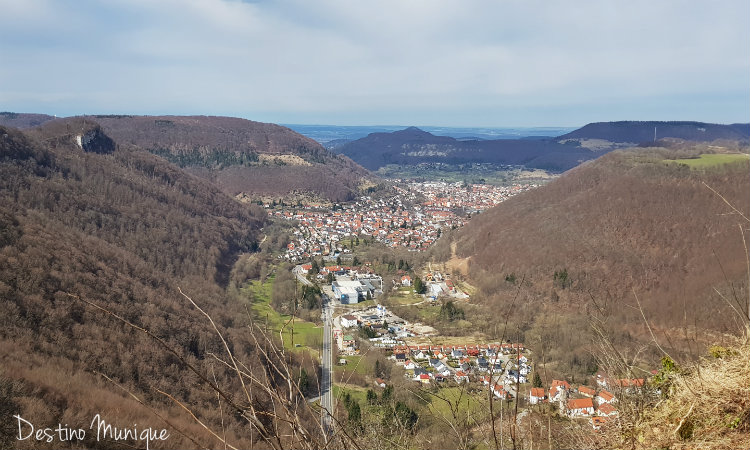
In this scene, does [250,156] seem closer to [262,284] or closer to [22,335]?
[262,284]

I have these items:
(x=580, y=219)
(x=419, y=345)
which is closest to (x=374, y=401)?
(x=419, y=345)

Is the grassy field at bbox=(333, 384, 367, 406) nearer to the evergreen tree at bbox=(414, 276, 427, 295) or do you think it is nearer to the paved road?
the paved road

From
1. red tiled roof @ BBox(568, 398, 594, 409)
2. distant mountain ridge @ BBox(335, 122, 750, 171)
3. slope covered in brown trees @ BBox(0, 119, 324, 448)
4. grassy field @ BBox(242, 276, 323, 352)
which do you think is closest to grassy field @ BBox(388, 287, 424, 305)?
grassy field @ BBox(242, 276, 323, 352)

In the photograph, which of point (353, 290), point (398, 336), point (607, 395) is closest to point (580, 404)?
point (607, 395)

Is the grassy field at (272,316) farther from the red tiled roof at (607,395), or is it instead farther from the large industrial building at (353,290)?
the red tiled roof at (607,395)

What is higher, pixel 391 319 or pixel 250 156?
pixel 250 156

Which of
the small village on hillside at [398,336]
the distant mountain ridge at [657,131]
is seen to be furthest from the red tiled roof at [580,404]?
the distant mountain ridge at [657,131]
